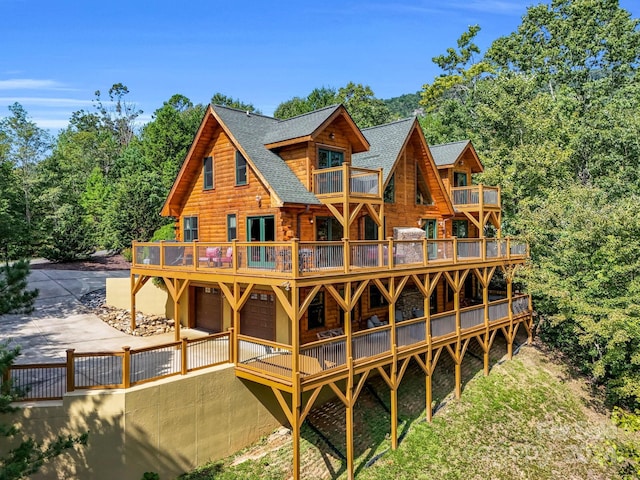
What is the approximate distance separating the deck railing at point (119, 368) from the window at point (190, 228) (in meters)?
7.25

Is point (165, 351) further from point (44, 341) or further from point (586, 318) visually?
point (586, 318)

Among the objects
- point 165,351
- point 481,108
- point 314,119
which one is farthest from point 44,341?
point 481,108

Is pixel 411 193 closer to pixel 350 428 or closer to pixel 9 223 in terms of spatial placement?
pixel 350 428

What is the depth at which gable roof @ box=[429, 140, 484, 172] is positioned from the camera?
82.3 feet

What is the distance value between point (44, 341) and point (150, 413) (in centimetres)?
891

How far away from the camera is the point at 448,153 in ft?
84.8

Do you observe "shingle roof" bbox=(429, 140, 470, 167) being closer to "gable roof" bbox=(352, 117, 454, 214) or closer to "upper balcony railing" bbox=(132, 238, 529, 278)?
"gable roof" bbox=(352, 117, 454, 214)

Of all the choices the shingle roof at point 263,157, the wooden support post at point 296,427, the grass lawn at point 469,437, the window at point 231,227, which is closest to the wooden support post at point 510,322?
the grass lawn at point 469,437

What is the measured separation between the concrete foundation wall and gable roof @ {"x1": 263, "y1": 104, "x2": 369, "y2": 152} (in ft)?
30.1

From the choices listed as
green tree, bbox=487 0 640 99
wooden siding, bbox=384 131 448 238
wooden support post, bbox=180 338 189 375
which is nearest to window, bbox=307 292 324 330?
wooden siding, bbox=384 131 448 238

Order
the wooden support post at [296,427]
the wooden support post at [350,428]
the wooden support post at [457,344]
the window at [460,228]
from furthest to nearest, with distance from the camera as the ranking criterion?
1. the window at [460,228]
2. the wooden support post at [457,344]
3. the wooden support post at [350,428]
4. the wooden support post at [296,427]

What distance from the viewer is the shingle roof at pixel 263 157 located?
16688mm

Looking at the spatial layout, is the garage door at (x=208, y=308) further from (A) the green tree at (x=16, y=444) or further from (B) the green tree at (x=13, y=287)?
(B) the green tree at (x=13, y=287)

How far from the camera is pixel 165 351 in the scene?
1513cm
